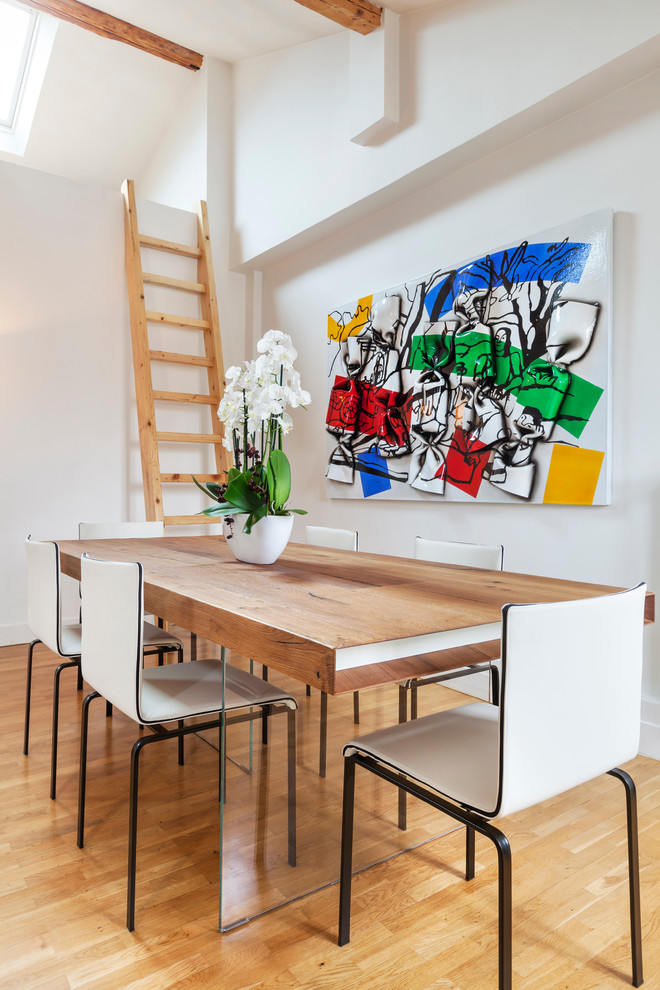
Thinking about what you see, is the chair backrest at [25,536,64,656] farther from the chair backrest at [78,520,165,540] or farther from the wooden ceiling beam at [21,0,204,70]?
the wooden ceiling beam at [21,0,204,70]

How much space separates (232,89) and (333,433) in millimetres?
2540

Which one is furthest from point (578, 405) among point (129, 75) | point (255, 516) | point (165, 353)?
point (129, 75)

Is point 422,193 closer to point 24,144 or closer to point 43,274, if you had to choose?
point 43,274

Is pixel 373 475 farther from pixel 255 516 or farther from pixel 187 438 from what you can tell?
pixel 255 516

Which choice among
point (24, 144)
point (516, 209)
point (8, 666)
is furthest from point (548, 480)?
point (24, 144)

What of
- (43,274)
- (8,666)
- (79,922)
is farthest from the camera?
A: (43,274)

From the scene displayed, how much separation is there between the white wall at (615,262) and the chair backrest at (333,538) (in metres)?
0.67

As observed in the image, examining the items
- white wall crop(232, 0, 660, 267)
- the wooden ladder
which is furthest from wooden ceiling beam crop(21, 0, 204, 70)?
the wooden ladder

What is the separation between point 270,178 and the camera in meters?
3.97

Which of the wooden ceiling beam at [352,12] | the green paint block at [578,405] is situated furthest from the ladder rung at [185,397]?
the green paint block at [578,405]

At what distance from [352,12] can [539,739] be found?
3148 millimetres

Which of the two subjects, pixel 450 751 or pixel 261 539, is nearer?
pixel 450 751

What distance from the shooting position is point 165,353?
3840 millimetres

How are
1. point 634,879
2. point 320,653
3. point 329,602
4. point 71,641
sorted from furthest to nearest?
1. point 71,641
2. point 329,602
3. point 634,879
4. point 320,653
